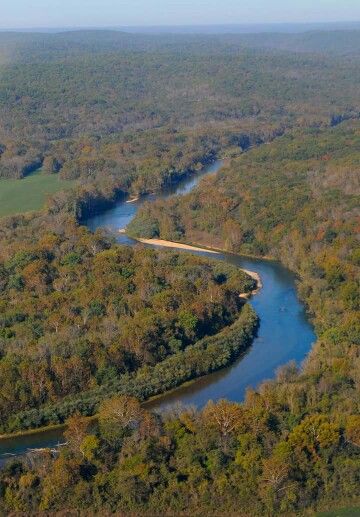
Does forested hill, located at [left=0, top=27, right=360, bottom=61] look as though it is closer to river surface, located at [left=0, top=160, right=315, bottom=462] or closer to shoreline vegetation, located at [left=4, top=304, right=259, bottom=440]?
river surface, located at [left=0, top=160, right=315, bottom=462]

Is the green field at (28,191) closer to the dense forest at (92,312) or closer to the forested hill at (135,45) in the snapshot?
the dense forest at (92,312)

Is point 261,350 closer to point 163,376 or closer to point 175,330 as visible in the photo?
point 175,330

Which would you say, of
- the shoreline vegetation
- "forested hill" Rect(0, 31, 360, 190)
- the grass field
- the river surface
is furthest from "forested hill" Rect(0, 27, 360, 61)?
the grass field

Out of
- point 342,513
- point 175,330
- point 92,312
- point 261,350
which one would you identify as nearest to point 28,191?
point 92,312

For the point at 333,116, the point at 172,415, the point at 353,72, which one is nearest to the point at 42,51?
the point at 353,72

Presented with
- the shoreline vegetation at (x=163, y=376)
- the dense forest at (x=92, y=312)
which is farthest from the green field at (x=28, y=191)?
the shoreline vegetation at (x=163, y=376)

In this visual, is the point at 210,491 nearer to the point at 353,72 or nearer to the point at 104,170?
the point at 104,170
